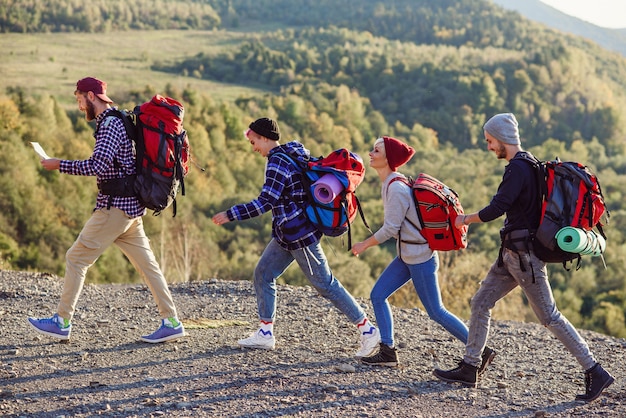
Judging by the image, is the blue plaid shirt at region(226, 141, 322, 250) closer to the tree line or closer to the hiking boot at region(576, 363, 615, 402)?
the hiking boot at region(576, 363, 615, 402)

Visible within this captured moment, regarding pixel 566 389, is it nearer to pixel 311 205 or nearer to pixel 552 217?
pixel 552 217

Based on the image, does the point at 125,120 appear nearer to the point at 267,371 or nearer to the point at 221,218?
the point at 221,218

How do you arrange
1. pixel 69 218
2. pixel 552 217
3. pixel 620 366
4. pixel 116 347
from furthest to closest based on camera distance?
pixel 69 218 → pixel 620 366 → pixel 116 347 → pixel 552 217

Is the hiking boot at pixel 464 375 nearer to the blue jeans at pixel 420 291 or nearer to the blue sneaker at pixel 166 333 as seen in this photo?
the blue jeans at pixel 420 291

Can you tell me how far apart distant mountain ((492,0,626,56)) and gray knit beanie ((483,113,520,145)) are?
14227 centimetres

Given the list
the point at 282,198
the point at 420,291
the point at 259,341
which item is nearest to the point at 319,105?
the point at 259,341

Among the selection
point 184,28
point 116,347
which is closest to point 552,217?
point 116,347

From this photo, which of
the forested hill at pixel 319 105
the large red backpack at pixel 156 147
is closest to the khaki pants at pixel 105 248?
the large red backpack at pixel 156 147

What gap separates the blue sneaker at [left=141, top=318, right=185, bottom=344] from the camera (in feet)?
21.1

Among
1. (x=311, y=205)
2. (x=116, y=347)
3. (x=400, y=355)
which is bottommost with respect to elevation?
(x=116, y=347)

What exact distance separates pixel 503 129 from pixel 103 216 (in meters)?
3.10

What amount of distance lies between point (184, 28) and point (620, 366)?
94953 millimetres

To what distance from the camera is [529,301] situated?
5.27 m

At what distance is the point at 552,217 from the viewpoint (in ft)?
16.5
